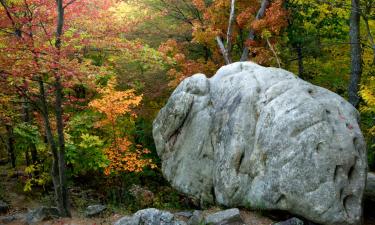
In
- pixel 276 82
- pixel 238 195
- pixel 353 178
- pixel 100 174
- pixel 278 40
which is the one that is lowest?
pixel 100 174

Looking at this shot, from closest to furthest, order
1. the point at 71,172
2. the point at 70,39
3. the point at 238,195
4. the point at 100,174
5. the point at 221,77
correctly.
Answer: the point at 238,195, the point at 70,39, the point at 221,77, the point at 71,172, the point at 100,174

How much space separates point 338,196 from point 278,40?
9352mm

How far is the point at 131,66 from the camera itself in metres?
16.9

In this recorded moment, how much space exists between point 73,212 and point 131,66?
6.81m

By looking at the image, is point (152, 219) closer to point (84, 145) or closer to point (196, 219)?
point (196, 219)

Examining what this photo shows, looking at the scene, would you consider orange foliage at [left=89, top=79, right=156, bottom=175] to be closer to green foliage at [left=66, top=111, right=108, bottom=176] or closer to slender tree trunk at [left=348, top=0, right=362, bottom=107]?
green foliage at [left=66, top=111, right=108, bottom=176]

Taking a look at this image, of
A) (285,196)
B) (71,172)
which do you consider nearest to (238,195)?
(285,196)

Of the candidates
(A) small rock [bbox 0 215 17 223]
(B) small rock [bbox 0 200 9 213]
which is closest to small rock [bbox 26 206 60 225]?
(A) small rock [bbox 0 215 17 223]

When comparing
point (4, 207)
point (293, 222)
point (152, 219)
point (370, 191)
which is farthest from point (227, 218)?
point (4, 207)

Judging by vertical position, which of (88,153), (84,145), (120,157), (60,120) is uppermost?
(60,120)

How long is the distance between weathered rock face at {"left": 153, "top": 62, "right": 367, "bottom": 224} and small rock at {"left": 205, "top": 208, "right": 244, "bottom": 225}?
73cm

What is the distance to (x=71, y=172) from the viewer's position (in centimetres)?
1598

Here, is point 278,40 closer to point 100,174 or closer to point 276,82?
point 276,82

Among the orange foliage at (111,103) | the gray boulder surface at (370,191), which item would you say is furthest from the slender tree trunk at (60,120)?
the gray boulder surface at (370,191)
